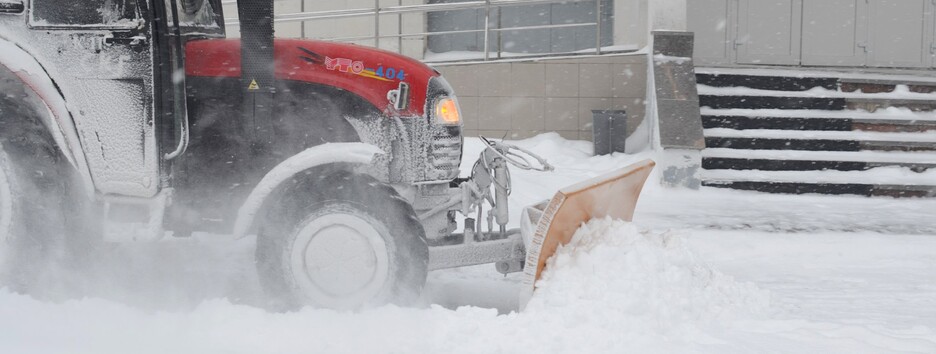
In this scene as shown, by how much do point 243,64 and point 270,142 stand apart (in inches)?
16.0

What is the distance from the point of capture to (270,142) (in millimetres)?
5430

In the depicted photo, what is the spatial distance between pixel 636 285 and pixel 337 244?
4.76ft

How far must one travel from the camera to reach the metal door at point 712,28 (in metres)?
14.7

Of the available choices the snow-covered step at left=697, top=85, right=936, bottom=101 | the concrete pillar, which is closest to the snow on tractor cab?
the snow-covered step at left=697, top=85, right=936, bottom=101

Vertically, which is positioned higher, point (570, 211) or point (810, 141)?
point (570, 211)

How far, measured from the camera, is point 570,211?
18.1 ft

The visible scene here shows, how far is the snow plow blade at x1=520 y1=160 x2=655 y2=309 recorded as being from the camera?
539 centimetres

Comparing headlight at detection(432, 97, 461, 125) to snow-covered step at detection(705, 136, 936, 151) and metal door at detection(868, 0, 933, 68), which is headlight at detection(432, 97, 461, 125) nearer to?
snow-covered step at detection(705, 136, 936, 151)

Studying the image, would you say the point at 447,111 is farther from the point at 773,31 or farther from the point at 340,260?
the point at 773,31

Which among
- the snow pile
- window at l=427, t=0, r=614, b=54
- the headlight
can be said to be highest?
window at l=427, t=0, r=614, b=54

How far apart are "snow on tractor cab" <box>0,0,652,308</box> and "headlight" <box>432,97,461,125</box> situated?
0.02m

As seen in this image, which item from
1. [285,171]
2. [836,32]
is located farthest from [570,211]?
[836,32]

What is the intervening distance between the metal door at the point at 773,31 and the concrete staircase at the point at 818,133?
950 millimetres

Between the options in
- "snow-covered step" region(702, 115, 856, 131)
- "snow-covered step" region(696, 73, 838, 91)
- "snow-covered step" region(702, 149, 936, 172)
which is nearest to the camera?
"snow-covered step" region(702, 149, 936, 172)
